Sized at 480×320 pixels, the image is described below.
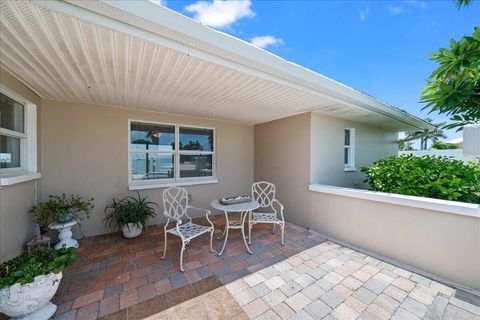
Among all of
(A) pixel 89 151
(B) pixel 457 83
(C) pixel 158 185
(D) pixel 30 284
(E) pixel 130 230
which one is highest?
(B) pixel 457 83

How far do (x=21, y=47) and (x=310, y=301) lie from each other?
12.5 ft

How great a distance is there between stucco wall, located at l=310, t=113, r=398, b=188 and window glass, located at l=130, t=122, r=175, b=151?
3.30m

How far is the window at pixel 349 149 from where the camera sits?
4.90m

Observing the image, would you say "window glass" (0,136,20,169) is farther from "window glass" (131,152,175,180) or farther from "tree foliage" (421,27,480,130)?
"tree foliage" (421,27,480,130)

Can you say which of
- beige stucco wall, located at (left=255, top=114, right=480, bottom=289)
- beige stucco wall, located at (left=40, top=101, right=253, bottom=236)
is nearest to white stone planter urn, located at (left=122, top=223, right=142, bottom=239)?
beige stucco wall, located at (left=40, top=101, right=253, bottom=236)

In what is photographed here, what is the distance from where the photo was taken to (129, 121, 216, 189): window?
4.12 meters

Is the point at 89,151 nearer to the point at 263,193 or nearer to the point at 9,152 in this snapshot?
the point at 9,152

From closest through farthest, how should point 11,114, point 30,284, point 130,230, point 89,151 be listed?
1. point 30,284
2. point 11,114
3. point 130,230
4. point 89,151

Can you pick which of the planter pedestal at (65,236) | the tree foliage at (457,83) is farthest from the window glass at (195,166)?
the tree foliage at (457,83)

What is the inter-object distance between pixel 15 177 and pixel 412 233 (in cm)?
529

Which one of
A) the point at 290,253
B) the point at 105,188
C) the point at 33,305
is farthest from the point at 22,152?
the point at 290,253

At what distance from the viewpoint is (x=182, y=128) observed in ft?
15.1

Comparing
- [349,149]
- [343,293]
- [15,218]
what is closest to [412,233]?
[343,293]

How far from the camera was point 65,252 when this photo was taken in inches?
78.0
